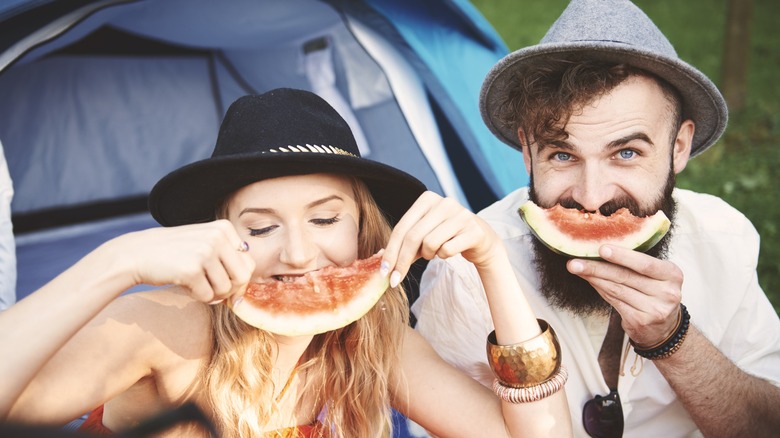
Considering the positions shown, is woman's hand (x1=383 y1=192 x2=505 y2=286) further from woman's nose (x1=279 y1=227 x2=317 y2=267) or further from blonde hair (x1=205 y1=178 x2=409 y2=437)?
blonde hair (x1=205 y1=178 x2=409 y2=437)

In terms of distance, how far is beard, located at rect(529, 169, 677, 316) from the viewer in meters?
2.51

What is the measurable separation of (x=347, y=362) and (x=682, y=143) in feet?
5.12

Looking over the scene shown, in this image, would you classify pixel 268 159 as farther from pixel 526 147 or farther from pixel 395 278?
pixel 526 147

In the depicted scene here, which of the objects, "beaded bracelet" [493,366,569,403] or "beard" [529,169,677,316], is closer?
"beaded bracelet" [493,366,569,403]

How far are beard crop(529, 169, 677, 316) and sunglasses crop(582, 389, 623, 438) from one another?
339 millimetres

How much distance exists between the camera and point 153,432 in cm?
111

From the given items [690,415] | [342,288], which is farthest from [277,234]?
[690,415]

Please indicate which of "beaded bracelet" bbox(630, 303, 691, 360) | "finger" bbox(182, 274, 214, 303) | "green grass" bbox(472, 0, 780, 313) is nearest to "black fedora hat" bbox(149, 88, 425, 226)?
"finger" bbox(182, 274, 214, 303)

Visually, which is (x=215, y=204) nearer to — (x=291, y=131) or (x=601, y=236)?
(x=291, y=131)

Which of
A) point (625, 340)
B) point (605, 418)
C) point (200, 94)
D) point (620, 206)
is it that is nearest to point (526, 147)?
point (620, 206)

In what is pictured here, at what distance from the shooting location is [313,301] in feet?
6.61

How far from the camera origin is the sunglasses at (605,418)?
101 inches

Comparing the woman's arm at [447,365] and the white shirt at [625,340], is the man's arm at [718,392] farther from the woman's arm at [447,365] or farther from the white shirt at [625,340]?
the woman's arm at [447,365]

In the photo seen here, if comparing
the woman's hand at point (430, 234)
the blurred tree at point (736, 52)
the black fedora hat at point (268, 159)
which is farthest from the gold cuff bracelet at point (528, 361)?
the blurred tree at point (736, 52)
